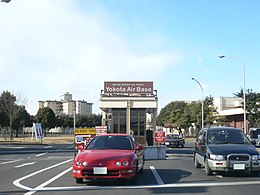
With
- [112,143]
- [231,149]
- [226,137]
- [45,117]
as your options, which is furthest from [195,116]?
[112,143]

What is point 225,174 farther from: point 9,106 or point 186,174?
point 9,106

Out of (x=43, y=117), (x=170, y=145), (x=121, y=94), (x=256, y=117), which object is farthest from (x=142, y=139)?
(x=43, y=117)

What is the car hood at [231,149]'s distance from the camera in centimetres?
1260

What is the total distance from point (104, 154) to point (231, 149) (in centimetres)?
420

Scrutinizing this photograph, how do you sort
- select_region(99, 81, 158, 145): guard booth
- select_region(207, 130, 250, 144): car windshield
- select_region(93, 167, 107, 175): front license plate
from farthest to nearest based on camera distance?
select_region(99, 81, 158, 145): guard booth
select_region(207, 130, 250, 144): car windshield
select_region(93, 167, 107, 175): front license plate

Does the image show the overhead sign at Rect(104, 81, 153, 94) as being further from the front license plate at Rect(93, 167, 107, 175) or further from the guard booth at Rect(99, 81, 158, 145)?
the front license plate at Rect(93, 167, 107, 175)

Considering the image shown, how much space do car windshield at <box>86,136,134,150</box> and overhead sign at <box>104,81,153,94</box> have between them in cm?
1494

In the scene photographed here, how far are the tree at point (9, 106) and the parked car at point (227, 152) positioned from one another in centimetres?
4686

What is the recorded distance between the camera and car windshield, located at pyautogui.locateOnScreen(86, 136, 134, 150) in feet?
40.1

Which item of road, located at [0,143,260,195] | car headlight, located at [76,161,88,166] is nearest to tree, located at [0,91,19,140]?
road, located at [0,143,260,195]

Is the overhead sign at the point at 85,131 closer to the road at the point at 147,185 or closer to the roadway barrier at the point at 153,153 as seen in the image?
the roadway barrier at the point at 153,153

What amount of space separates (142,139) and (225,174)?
48.5 feet

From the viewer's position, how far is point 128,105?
89.4 ft

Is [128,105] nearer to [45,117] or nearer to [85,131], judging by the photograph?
[85,131]
